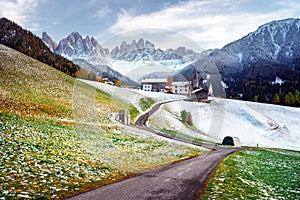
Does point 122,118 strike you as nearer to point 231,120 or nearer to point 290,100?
point 231,120

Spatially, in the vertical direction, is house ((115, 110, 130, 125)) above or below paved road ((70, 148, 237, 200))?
above

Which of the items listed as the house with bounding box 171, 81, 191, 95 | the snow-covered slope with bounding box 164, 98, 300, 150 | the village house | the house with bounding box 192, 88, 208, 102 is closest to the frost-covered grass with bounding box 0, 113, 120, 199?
the snow-covered slope with bounding box 164, 98, 300, 150

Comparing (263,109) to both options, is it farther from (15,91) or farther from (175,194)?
(175,194)

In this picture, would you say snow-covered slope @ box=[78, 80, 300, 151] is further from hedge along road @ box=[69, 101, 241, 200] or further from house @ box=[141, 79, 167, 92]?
hedge along road @ box=[69, 101, 241, 200]

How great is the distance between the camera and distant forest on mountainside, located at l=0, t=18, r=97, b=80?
122 meters

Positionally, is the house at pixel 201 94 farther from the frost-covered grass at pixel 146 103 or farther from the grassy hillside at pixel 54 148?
the grassy hillside at pixel 54 148

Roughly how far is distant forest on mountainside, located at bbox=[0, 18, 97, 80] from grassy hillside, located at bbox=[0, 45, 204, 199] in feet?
236

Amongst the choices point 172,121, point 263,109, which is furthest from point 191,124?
point 263,109

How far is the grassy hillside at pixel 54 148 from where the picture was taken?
1307 cm

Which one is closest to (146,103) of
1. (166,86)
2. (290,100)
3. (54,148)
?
(166,86)

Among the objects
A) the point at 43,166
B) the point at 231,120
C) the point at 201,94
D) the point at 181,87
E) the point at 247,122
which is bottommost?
the point at 43,166

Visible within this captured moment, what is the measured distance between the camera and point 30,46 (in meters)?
129

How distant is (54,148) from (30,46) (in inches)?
4937

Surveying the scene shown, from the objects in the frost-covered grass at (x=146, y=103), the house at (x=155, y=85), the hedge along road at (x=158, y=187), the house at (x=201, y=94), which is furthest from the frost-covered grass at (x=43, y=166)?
the house at (x=155, y=85)
